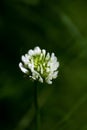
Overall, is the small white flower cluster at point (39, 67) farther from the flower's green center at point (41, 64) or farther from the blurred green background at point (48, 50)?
the blurred green background at point (48, 50)

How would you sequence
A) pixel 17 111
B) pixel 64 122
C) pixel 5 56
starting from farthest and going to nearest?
pixel 5 56
pixel 17 111
pixel 64 122

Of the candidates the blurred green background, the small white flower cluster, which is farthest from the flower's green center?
the blurred green background

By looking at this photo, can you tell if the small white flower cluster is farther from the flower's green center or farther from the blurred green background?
the blurred green background

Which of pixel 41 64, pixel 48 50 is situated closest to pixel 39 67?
pixel 41 64

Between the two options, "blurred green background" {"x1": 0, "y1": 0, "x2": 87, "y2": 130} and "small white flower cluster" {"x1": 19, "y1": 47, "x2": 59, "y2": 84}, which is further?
"blurred green background" {"x1": 0, "y1": 0, "x2": 87, "y2": 130}

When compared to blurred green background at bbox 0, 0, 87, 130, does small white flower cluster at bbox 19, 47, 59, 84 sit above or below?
below

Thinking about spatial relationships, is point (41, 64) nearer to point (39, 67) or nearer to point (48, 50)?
point (39, 67)
